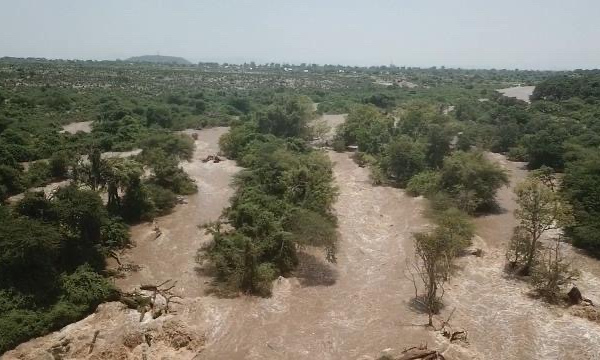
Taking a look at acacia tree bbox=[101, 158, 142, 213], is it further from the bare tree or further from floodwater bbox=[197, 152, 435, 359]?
the bare tree

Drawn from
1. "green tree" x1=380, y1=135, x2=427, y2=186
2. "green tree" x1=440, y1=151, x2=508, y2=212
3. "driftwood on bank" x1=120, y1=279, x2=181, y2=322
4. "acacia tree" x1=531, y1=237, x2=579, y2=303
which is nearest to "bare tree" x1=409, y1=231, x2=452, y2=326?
"acacia tree" x1=531, y1=237, x2=579, y2=303

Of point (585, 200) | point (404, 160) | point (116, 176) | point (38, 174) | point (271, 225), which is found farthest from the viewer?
point (404, 160)

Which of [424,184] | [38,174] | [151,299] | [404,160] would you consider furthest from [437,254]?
[38,174]

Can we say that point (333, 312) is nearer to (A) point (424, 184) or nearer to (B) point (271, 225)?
(B) point (271, 225)

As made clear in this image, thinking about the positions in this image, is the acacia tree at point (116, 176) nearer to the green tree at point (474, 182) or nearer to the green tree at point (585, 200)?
the green tree at point (474, 182)

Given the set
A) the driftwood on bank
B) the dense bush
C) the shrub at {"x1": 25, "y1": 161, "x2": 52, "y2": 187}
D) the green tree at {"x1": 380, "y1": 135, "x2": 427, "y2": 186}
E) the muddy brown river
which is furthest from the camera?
the green tree at {"x1": 380, "y1": 135, "x2": 427, "y2": 186}

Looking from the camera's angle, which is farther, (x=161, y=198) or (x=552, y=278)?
(x=161, y=198)

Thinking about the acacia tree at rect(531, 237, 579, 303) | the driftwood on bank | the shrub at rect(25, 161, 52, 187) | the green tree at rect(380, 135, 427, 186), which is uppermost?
the green tree at rect(380, 135, 427, 186)

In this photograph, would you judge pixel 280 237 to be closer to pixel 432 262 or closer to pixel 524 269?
pixel 432 262

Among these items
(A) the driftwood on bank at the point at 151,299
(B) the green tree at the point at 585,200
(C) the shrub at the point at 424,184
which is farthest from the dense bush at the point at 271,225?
(B) the green tree at the point at 585,200

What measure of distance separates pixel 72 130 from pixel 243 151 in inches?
971

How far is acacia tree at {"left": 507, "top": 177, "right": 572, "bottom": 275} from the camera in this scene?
77.0 feet

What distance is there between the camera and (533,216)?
2347 centimetres

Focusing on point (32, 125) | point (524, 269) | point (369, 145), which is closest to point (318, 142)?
point (369, 145)
